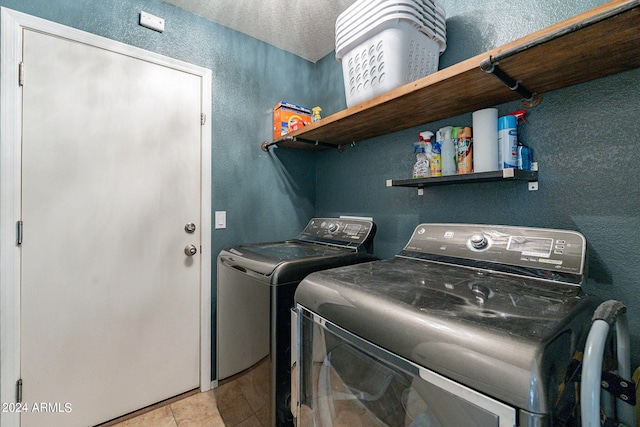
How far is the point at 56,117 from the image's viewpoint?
1460 mm

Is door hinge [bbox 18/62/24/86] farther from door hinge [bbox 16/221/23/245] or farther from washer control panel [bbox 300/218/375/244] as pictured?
washer control panel [bbox 300/218/375/244]

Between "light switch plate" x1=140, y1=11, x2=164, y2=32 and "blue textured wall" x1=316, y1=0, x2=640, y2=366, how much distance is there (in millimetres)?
1691

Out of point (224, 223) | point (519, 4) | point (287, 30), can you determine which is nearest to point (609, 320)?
point (519, 4)

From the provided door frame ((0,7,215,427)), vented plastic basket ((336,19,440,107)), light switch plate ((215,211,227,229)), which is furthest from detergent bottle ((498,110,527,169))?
door frame ((0,7,215,427))

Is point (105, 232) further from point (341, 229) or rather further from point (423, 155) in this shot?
point (423, 155)

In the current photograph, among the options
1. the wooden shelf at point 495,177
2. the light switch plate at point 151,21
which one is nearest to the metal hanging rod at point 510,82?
the wooden shelf at point 495,177

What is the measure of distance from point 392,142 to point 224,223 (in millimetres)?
1286

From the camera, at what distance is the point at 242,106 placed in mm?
2076

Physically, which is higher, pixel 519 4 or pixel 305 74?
pixel 305 74

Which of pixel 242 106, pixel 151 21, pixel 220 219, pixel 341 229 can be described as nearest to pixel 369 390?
pixel 341 229

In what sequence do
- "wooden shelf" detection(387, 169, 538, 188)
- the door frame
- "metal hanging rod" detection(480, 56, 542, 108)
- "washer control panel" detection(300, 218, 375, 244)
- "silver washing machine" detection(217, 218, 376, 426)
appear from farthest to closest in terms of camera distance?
1. "washer control panel" detection(300, 218, 375, 244)
2. the door frame
3. "silver washing machine" detection(217, 218, 376, 426)
4. "wooden shelf" detection(387, 169, 538, 188)
5. "metal hanging rod" detection(480, 56, 542, 108)

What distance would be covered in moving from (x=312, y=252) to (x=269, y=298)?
429 millimetres

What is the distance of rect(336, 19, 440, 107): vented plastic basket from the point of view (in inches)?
48.6

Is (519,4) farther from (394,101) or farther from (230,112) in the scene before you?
(230,112)
